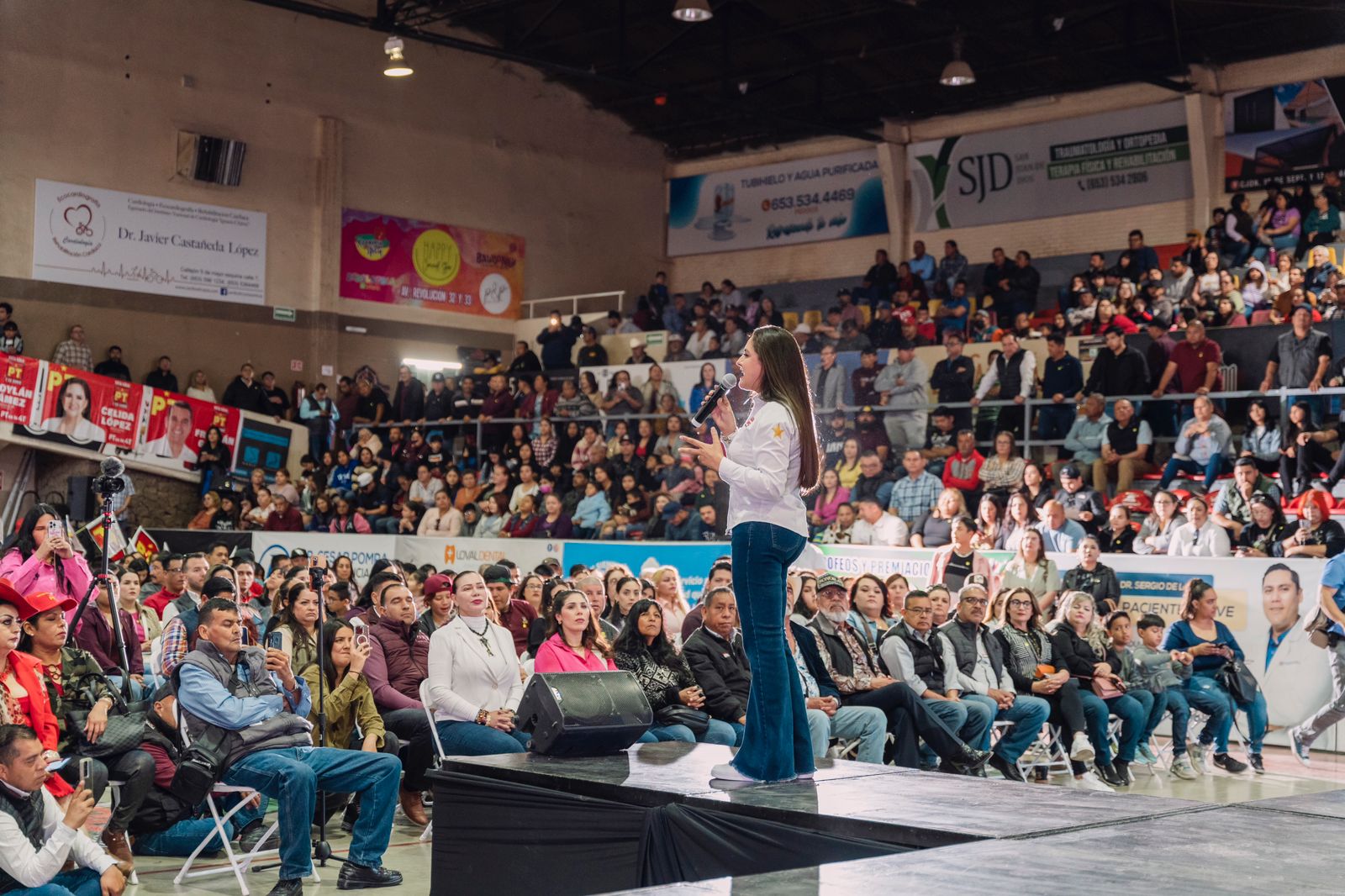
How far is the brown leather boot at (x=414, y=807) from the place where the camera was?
719 centimetres

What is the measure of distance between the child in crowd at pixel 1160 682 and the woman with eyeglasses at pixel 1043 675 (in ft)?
2.00

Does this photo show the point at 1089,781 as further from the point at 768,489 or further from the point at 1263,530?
the point at 768,489

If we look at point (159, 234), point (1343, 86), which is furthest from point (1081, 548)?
point (159, 234)

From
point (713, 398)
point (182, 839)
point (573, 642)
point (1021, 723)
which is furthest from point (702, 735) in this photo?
point (713, 398)

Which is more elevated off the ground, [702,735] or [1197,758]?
[702,735]

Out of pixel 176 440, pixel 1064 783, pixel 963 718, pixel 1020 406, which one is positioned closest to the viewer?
pixel 963 718

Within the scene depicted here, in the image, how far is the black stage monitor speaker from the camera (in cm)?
529

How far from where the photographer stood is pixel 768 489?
14.1 feet

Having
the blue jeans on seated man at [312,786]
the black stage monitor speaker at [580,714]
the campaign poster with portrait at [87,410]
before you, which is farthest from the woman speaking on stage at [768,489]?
the campaign poster with portrait at [87,410]

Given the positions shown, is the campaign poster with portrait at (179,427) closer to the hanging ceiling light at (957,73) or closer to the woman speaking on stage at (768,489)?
the hanging ceiling light at (957,73)

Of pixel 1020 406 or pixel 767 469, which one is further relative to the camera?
pixel 1020 406

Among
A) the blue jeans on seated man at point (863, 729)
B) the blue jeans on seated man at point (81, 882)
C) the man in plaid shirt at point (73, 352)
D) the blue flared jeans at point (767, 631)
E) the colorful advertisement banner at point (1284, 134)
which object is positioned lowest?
the blue jeans on seated man at point (81, 882)

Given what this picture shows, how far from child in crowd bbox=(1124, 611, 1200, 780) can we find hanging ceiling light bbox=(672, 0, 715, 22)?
8.34 meters

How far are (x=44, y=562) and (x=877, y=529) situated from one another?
760 cm
